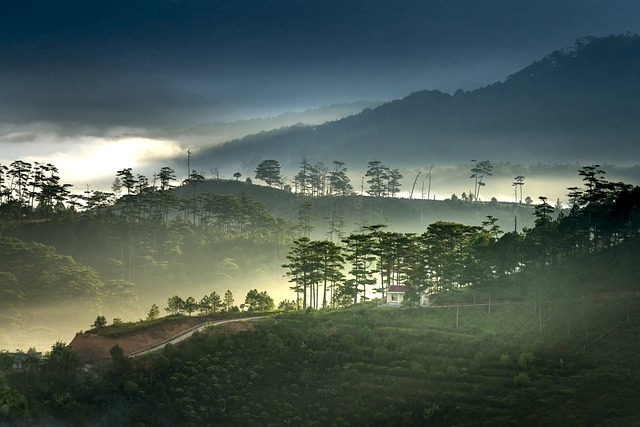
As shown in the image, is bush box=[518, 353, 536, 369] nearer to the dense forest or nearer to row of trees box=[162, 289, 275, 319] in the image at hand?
the dense forest

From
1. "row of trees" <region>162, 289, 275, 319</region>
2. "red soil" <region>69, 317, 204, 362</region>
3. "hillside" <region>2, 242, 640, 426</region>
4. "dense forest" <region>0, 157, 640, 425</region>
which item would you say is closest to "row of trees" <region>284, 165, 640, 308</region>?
"dense forest" <region>0, 157, 640, 425</region>

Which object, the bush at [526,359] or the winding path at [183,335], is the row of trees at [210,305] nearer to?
the winding path at [183,335]

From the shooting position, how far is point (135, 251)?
486 feet

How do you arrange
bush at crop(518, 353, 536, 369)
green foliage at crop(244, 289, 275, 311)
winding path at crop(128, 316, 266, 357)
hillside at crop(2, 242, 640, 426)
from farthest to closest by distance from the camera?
green foliage at crop(244, 289, 275, 311)
winding path at crop(128, 316, 266, 357)
bush at crop(518, 353, 536, 369)
hillside at crop(2, 242, 640, 426)

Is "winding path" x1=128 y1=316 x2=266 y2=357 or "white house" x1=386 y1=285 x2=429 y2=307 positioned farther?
"white house" x1=386 y1=285 x2=429 y2=307

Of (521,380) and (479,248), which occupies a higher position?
(479,248)

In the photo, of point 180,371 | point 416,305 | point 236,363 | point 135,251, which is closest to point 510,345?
point 416,305

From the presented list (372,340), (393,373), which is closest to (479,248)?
(372,340)

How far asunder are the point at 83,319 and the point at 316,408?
210 ft

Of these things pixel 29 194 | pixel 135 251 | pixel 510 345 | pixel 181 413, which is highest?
pixel 29 194

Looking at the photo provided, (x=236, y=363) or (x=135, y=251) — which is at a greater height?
(x=135, y=251)

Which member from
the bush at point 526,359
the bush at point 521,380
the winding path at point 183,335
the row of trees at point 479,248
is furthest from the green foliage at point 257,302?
the bush at point 521,380

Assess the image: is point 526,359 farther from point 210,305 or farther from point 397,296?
point 210,305

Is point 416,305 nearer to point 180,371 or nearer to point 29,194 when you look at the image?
point 180,371
